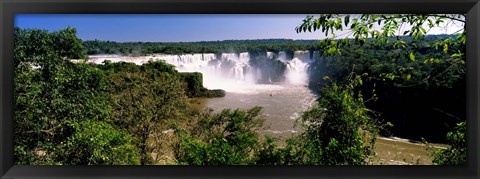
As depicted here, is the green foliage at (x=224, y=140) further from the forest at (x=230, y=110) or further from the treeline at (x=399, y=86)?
the treeline at (x=399, y=86)

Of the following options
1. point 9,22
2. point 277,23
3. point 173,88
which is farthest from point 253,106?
point 9,22

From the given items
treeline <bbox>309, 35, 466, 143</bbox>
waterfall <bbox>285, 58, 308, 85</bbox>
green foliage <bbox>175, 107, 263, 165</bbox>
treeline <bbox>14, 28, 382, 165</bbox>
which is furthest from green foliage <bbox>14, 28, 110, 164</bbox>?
treeline <bbox>309, 35, 466, 143</bbox>

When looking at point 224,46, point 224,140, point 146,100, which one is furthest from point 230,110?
point 146,100

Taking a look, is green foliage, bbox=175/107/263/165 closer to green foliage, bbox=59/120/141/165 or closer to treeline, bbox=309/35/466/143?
green foliage, bbox=59/120/141/165

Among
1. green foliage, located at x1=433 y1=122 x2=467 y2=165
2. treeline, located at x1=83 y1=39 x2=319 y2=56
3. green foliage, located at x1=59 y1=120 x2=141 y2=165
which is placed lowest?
green foliage, located at x1=59 y1=120 x2=141 y2=165

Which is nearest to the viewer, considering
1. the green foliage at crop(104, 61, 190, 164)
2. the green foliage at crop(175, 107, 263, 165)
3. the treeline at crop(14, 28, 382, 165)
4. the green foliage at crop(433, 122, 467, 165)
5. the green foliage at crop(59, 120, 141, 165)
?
the green foliage at crop(433, 122, 467, 165)

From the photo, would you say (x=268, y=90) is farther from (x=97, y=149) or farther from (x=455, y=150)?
(x=97, y=149)

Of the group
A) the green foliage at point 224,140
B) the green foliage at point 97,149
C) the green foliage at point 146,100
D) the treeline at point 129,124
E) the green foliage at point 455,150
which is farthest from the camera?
the green foliage at point 146,100

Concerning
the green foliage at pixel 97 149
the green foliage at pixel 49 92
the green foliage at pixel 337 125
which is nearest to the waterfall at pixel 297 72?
the green foliage at pixel 337 125
